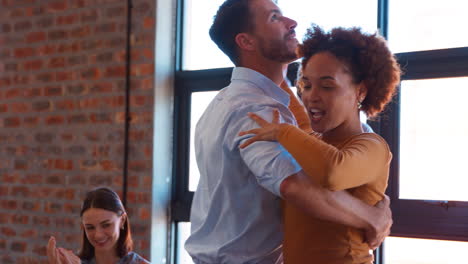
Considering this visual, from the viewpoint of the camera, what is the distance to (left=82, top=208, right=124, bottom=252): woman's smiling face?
2.64 m

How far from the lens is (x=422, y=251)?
8.52ft

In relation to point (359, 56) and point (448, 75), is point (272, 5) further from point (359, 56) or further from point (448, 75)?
point (448, 75)

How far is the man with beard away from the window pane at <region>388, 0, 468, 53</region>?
0.94 m

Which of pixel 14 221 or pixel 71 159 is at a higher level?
pixel 71 159

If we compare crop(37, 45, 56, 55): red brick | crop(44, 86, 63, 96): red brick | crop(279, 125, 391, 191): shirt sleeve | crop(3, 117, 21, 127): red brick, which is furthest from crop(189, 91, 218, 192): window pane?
crop(279, 125, 391, 191): shirt sleeve

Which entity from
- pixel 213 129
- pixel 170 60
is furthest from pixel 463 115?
pixel 170 60

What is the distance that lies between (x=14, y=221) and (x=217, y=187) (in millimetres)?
2418

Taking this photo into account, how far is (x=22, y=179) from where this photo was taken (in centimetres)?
370

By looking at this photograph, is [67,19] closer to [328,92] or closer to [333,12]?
[333,12]

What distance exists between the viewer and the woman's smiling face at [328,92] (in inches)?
62.9

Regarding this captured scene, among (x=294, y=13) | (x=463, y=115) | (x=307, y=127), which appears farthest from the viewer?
(x=294, y=13)

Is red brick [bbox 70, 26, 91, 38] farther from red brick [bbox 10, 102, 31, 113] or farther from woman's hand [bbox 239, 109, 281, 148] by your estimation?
woman's hand [bbox 239, 109, 281, 148]

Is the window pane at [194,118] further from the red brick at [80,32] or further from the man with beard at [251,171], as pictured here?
the man with beard at [251,171]

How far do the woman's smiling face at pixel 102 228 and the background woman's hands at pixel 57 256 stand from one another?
145mm
